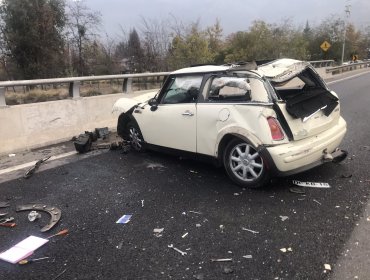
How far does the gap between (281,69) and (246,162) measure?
52.3 inches

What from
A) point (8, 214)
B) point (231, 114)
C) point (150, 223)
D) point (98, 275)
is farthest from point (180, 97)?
point (98, 275)

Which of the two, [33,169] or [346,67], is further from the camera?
[346,67]

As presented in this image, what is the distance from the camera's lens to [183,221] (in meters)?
4.36

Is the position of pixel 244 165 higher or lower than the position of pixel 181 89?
lower

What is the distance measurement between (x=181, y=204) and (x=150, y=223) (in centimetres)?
59

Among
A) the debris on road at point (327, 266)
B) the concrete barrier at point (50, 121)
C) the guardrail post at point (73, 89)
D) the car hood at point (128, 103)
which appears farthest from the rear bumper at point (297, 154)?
the guardrail post at point (73, 89)

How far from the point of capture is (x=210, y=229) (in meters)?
4.16

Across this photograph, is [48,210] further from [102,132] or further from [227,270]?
[102,132]

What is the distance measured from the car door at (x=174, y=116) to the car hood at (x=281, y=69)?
98 cm

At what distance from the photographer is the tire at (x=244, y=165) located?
509 centimetres

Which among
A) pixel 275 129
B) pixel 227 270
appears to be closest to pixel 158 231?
pixel 227 270

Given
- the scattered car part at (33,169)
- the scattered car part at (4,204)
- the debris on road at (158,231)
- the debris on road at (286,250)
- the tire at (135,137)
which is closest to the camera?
the debris on road at (286,250)

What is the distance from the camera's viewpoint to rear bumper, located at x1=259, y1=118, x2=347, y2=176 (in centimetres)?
487

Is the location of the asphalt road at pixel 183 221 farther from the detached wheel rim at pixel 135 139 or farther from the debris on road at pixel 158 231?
the detached wheel rim at pixel 135 139
